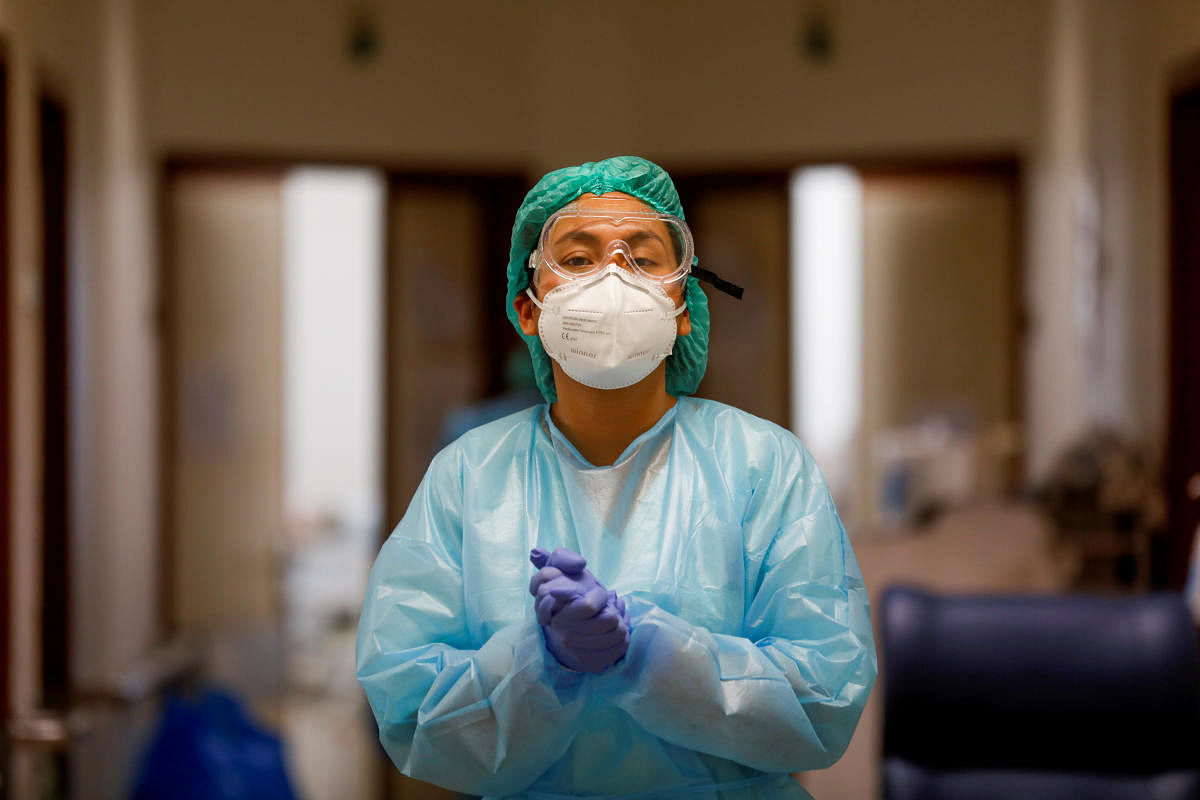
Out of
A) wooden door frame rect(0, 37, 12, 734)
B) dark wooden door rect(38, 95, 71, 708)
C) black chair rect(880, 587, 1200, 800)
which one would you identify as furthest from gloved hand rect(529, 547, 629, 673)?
dark wooden door rect(38, 95, 71, 708)

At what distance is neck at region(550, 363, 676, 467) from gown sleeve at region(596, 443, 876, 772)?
0.38 ft

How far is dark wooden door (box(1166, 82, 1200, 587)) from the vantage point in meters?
3.11

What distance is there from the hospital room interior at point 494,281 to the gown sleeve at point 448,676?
2.23 metres

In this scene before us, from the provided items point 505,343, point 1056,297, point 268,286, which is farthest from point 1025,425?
point 268,286

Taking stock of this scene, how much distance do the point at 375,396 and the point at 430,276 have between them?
1.72 feet

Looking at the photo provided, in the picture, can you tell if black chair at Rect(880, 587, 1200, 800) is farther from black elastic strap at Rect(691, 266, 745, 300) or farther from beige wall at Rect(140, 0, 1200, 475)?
beige wall at Rect(140, 0, 1200, 475)

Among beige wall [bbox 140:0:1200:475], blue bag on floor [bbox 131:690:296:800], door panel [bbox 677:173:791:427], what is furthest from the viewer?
door panel [bbox 677:173:791:427]

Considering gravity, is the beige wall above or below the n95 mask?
above

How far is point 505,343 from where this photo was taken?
15.3 feet

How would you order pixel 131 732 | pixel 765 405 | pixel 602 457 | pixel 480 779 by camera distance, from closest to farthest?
1. pixel 480 779
2. pixel 602 457
3. pixel 131 732
4. pixel 765 405

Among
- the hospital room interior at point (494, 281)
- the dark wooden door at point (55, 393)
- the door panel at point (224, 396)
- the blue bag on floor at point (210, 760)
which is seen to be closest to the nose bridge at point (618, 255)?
the blue bag on floor at point (210, 760)

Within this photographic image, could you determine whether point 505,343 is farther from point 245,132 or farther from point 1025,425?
point 1025,425

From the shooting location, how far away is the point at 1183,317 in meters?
3.16

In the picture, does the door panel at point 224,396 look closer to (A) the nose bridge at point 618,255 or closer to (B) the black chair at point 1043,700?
(B) the black chair at point 1043,700
